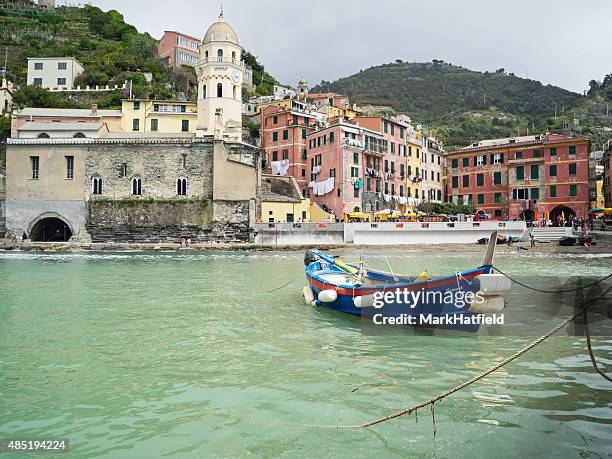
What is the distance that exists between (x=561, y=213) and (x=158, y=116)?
143 ft

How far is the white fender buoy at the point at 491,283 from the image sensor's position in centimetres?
1004

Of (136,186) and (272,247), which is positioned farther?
(136,186)

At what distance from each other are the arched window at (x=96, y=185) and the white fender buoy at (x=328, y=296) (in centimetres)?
3519

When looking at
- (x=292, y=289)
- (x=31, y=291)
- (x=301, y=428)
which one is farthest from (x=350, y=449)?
(x=31, y=291)

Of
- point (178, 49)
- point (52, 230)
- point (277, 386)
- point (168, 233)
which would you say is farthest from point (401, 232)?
point (178, 49)

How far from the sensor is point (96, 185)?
137 feet

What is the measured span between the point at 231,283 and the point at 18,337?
31.3 ft

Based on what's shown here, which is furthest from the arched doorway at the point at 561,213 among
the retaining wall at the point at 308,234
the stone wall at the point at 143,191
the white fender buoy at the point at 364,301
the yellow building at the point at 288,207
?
the white fender buoy at the point at 364,301

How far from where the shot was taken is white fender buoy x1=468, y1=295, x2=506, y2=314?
1026 cm

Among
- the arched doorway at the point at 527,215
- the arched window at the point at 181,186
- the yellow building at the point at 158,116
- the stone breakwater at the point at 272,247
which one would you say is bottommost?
the stone breakwater at the point at 272,247

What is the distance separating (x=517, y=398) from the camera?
6.30 metres

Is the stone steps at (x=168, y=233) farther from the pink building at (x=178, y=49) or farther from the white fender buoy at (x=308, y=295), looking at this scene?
the pink building at (x=178, y=49)

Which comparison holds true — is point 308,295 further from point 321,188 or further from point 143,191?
point 321,188

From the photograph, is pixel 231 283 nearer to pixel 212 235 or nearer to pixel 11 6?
pixel 212 235
